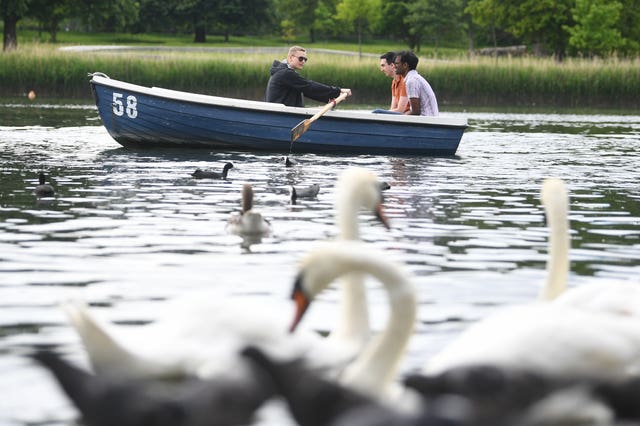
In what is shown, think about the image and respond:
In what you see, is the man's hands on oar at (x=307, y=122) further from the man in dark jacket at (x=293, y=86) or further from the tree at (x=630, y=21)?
the tree at (x=630, y=21)

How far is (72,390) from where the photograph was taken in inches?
174

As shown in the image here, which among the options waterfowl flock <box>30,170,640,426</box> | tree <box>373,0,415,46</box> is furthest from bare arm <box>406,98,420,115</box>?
tree <box>373,0,415,46</box>

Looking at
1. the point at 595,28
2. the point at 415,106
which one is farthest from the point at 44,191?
the point at 595,28

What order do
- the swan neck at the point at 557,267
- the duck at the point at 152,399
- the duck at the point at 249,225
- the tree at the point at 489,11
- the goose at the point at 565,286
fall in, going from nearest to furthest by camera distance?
the duck at the point at 152,399, the goose at the point at 565,286, the swan neck at the point at 557,267, the duck at the point at 249,225, the tree at the point at 489,11

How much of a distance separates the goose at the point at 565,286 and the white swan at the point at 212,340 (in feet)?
3.47

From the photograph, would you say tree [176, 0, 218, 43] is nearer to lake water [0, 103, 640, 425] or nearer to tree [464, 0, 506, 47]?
tree [464, 0, 506, 47]

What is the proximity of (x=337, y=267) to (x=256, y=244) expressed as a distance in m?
6.01

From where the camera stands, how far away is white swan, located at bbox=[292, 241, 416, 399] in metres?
4.93

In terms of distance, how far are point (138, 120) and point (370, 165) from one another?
4.70m

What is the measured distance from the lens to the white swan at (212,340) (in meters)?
5.24

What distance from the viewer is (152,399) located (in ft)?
14.4

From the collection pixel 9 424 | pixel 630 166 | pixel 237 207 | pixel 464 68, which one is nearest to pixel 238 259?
pixel 237 207

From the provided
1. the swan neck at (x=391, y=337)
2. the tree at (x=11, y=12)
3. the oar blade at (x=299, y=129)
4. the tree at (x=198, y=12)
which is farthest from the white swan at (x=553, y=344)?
the tree at (x=198, y=12)

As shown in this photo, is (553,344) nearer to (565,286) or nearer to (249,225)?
(565,286)
